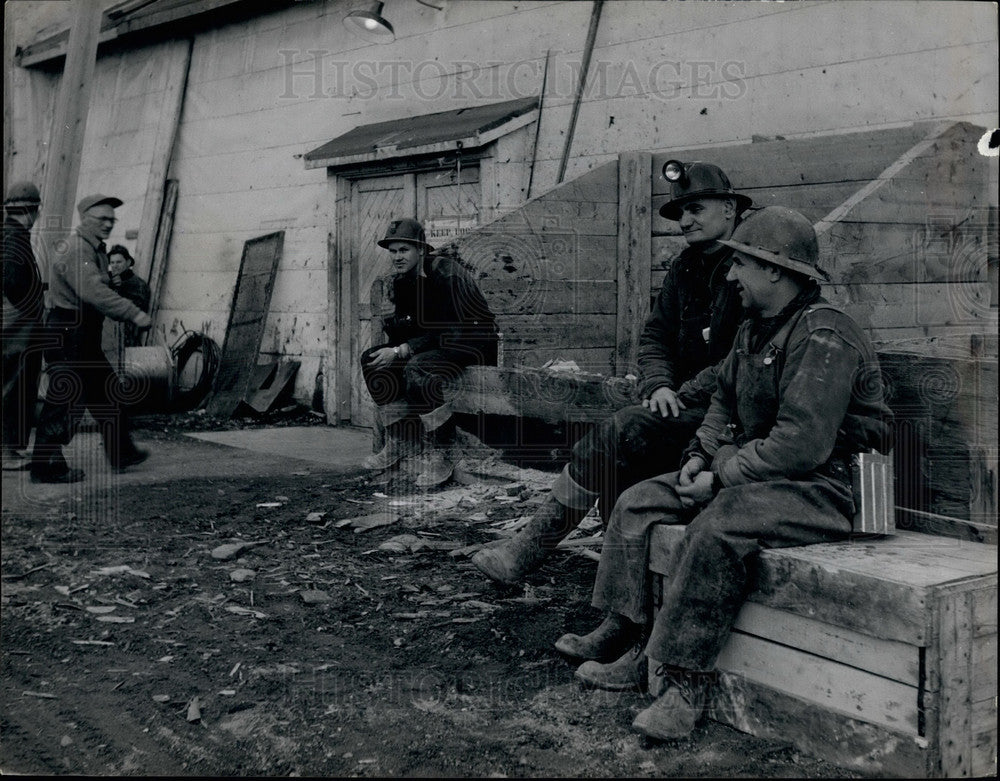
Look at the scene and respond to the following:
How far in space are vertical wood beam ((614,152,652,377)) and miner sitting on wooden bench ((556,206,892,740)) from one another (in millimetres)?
3140

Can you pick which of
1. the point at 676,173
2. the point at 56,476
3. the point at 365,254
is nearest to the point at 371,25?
the point at 365,254

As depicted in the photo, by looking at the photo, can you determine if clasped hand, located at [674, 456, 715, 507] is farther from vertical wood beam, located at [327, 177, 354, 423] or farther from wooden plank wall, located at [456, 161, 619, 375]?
vertical wood beam, located at [327, 177, 354, 423]

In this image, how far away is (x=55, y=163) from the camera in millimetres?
9141

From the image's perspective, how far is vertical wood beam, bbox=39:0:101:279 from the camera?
9.05 metres

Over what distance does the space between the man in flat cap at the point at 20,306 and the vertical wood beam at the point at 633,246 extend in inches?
163

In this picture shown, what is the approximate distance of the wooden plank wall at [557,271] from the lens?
20.7 feet

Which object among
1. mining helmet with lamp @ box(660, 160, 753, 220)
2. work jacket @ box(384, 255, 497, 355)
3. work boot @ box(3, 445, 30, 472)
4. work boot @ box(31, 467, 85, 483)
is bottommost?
work boot @ box(31, 467, 85, 483)

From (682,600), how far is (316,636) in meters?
1.74

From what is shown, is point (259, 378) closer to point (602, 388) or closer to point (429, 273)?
point (429, 273)

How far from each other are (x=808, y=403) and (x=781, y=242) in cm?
58

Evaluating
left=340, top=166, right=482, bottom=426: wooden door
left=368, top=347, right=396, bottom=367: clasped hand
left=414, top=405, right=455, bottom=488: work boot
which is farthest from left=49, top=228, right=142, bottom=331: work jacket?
left=414, top=405, right=455, bottom=488: work boot

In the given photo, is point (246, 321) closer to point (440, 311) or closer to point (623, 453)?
point (440, 311)

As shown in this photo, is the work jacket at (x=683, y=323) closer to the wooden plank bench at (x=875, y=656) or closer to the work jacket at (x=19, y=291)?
the wooden plank bench at (x=875, y=656)

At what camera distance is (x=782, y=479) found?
3188 millimetres
